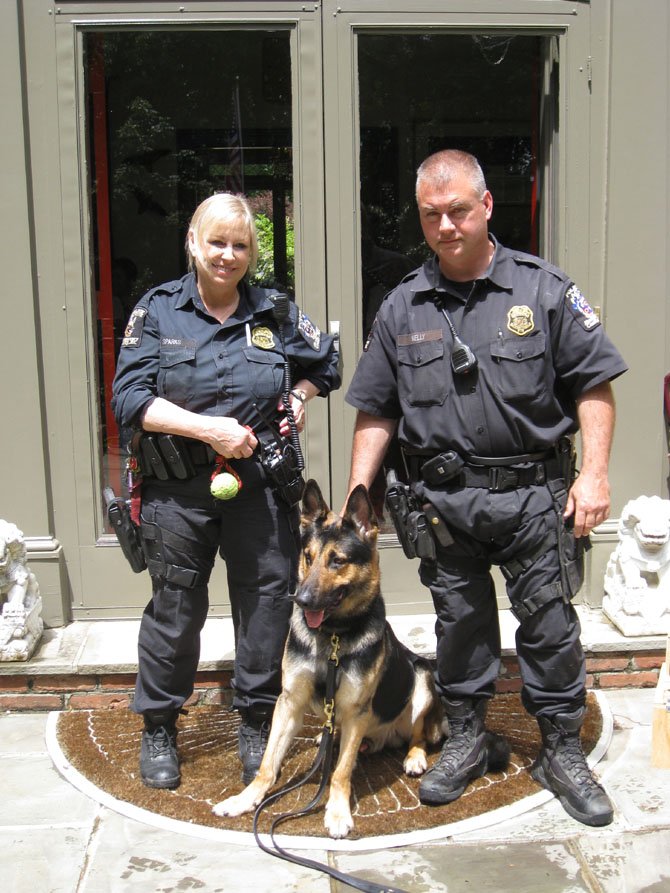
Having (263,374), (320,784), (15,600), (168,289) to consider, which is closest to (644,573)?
(320,784)

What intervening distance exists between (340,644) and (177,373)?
1.14 m

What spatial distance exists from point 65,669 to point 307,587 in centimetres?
167

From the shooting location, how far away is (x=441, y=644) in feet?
11.5

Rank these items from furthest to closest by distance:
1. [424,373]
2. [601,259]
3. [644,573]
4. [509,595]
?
[601,259] < [644,573] < [509,595] < [424,373]

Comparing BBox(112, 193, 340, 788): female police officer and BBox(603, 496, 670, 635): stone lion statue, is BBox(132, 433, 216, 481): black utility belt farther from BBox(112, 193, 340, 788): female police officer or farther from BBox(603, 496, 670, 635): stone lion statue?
BBox(603, 496, 670, 635): stone lion statue

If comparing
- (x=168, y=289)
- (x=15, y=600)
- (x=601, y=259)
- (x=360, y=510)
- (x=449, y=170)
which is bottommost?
(x=15, y=600)

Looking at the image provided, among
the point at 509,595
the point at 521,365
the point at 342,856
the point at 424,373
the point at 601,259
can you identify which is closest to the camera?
the point at 342,856

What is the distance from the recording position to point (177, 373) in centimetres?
332

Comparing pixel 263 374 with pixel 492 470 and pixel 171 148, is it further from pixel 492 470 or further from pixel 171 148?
pixel 171 148

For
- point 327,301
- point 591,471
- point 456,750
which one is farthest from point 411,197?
point 456,750

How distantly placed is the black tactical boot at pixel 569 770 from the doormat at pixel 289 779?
9 cm

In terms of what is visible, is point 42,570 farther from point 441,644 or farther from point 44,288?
point 441,644

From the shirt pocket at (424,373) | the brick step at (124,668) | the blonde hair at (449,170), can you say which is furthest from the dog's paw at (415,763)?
the blonde hair at (449,170)

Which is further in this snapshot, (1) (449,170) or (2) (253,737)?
(2) (253,737)
